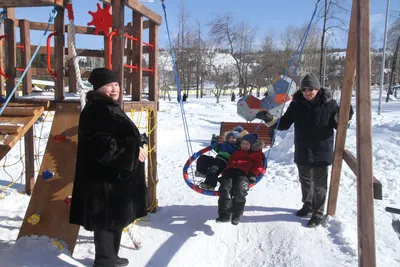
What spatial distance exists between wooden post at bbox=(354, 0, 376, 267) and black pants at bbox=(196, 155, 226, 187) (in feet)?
6.03

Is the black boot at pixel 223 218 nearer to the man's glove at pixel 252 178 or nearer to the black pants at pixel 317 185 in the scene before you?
the man's glove at pixel 252 178

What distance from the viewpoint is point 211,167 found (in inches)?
160

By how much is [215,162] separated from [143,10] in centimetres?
208

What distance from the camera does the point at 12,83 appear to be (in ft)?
12.5

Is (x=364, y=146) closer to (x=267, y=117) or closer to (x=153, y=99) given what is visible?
(x=267, y=117)

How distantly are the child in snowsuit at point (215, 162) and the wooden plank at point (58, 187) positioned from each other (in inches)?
61.4

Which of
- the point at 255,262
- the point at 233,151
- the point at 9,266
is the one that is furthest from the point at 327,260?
the point at 9,266

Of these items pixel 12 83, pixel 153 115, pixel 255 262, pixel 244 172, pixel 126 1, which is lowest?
A: pixel 255 262

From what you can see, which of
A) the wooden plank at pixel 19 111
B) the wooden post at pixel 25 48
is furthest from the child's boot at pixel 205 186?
the wooden post at pixel 25 48

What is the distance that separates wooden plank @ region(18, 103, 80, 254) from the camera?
3096 millimetres

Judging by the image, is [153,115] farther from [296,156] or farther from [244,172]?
[296,156]

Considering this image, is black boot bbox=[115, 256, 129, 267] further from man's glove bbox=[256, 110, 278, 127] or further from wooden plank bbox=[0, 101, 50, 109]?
man's glove bbox=[256, 110, 278, 127]

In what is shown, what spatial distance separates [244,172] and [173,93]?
46.2 metres

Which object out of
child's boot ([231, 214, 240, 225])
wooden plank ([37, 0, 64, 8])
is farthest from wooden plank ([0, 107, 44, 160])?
child's boot ([231, 214, 240, 225])
